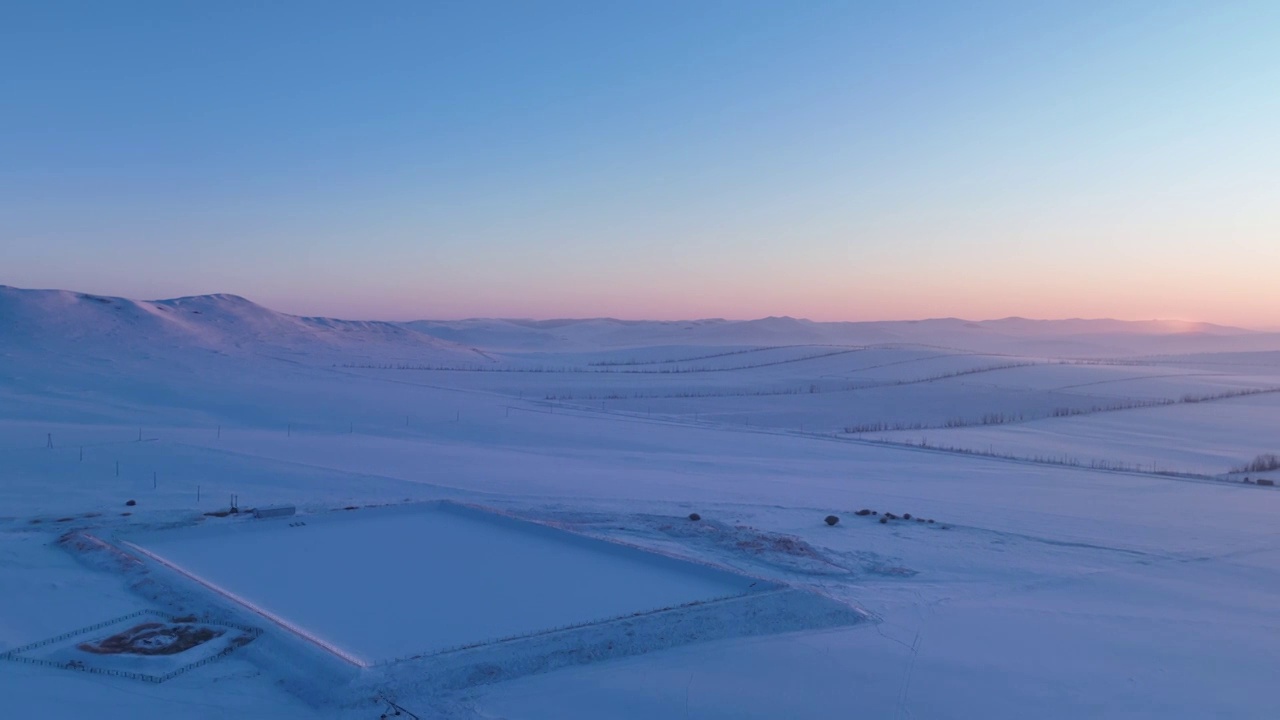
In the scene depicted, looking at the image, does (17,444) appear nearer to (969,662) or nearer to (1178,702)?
(969,662)

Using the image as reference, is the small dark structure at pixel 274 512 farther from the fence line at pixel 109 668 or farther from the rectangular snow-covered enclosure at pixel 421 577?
the fence line at pixel 109 668

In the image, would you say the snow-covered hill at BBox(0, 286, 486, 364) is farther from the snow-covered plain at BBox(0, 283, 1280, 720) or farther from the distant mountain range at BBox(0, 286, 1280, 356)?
the snow-covered plain at BBox(0, 283, 1280, 720)

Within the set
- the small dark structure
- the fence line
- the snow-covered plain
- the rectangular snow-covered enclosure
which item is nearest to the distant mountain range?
the snow-covered plain

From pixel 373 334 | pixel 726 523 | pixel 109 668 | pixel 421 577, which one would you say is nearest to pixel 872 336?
pixel 373 334

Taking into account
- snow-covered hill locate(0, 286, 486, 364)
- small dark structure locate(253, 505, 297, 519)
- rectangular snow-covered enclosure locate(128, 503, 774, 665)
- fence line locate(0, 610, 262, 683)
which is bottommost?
fence line locate(0, 610, 262, 683)

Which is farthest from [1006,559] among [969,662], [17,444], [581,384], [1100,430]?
[581,384]

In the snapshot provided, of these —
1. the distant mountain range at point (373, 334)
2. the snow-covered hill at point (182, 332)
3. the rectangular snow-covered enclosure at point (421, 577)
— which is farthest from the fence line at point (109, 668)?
the distant mountain range at point (373, 334)

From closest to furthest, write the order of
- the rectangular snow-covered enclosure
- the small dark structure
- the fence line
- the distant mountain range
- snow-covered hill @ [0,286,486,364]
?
the fence line
the rectangular snow-covered enclosure
the small dark structure
snow-covered hill @ [0,286,486,364]
the distant mountain range
